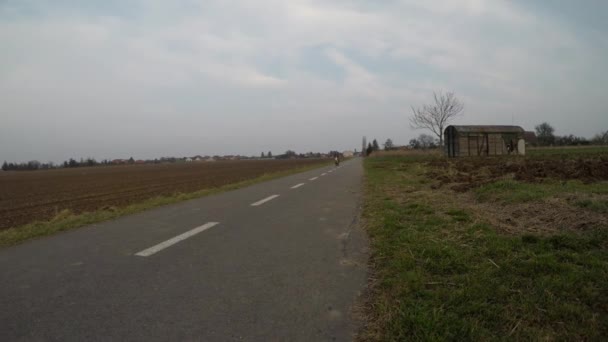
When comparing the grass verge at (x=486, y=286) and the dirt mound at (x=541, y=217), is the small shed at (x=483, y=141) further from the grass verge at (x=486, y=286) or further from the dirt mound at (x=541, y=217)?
the grass verge at (x=486, y=286)

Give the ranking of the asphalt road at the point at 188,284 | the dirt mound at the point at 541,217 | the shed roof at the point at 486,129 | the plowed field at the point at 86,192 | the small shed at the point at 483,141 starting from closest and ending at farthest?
the asphalt road at the point at 188,284 → the dirt mound at the point at 541,217 → the plowed field at the point at 86,192 → the small shed at the point at 483,141 → the shed roof at the point at 486,129

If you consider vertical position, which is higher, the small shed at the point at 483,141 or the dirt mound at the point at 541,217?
the small shed at the point at 483,141

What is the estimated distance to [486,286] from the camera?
2516 millimetres

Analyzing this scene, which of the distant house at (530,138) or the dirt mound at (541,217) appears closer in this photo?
the dirt mound at (541,217)

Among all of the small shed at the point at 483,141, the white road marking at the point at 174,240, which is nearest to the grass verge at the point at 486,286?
the white road marking at the point at 174,240

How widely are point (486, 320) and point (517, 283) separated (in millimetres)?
794

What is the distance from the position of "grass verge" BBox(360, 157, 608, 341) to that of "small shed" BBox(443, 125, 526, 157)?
92.4ft

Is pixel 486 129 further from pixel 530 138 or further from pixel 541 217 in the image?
pixel 530 138

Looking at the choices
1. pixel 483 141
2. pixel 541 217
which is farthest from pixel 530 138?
pixel 541 217

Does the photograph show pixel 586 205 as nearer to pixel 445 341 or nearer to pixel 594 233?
pixel 594 233

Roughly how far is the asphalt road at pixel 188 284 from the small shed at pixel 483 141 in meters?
28.2

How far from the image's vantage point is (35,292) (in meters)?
2.91

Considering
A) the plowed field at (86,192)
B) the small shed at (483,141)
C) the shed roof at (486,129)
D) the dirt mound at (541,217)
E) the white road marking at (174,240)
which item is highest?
the shed roof at (486,129)

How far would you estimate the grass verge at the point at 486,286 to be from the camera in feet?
6.47
